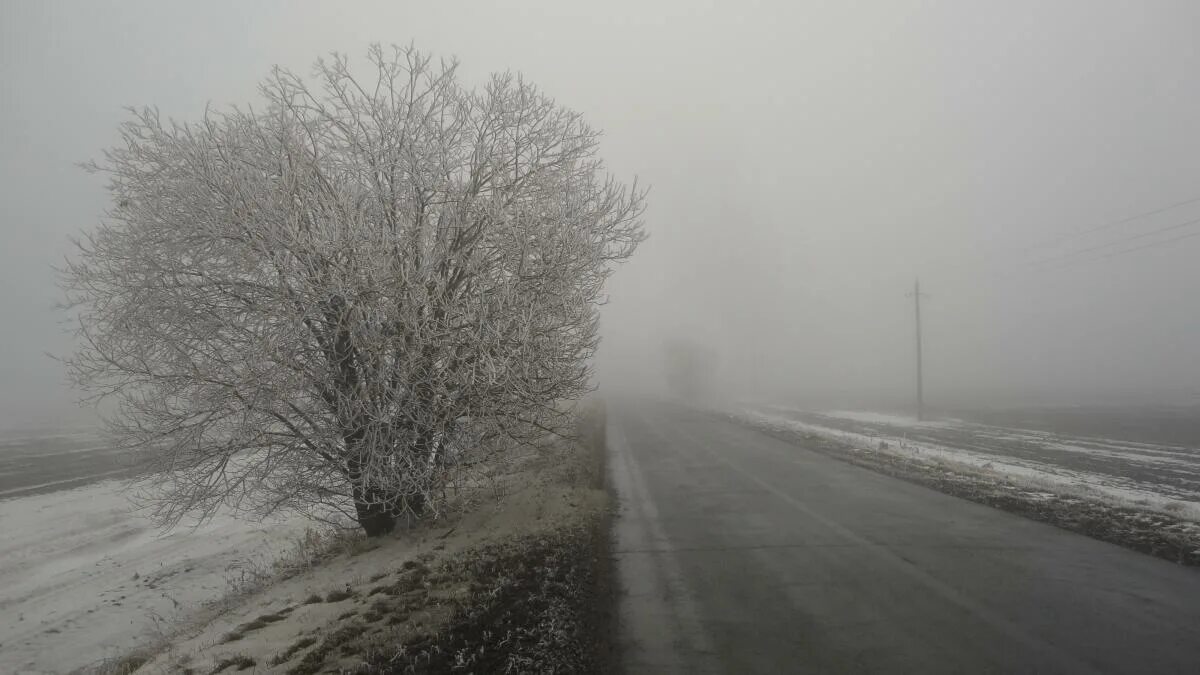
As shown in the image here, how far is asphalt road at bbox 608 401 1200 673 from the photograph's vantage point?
202 inches

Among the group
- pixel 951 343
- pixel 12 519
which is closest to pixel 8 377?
pixel 12 519

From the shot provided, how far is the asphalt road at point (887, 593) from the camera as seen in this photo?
5.13 meters

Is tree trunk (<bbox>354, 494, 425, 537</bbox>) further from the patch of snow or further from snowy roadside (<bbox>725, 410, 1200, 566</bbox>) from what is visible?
the patch of snow

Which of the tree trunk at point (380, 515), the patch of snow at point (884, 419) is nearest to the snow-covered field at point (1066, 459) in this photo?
the patch of snow at point (884, 419)

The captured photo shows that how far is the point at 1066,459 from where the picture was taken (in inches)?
760

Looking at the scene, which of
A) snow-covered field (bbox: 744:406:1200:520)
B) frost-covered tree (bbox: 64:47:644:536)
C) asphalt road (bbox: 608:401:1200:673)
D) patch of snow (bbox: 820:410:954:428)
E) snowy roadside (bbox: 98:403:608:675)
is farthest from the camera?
patch of snow (bbox: 820:410:954:428)

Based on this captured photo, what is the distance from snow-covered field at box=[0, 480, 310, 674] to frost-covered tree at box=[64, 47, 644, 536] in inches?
103

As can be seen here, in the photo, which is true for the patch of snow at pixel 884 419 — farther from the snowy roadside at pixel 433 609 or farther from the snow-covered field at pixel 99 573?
the snow-covered field at pixel 99 573

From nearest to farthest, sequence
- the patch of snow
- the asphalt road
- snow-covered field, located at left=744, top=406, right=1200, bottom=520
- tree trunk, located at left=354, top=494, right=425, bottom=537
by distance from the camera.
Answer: the asphalt road → tree trunk, located at left=354, top=494, right=425, bottom=537 → snow-covered field, located at left=744, top=406, right=1200, bottom=520 → the patch of snow

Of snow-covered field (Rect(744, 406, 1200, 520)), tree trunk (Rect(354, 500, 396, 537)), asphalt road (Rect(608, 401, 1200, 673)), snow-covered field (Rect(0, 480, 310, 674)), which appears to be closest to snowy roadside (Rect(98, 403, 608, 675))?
tree trunk (Rect(354, 500, 396, 537))

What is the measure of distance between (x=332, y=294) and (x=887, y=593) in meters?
7.85

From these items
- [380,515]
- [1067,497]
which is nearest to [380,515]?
[380,515]

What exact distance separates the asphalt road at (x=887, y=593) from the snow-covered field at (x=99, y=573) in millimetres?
8387

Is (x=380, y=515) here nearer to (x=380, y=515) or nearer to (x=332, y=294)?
(x=380, y=515)
